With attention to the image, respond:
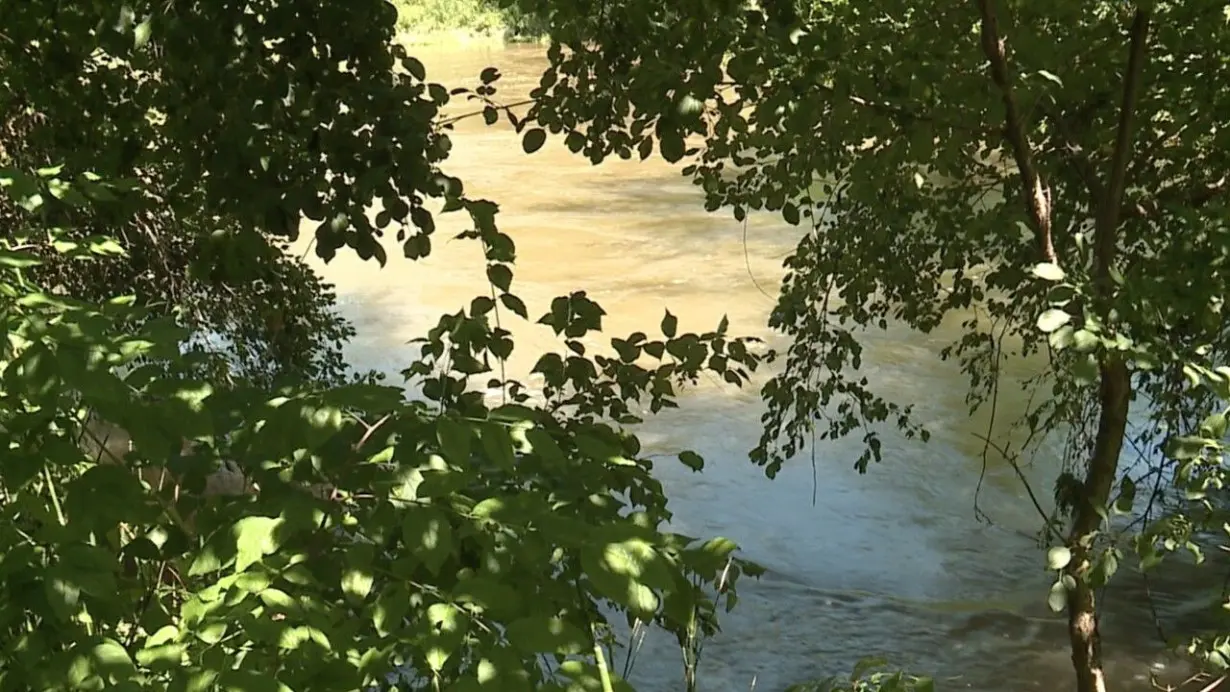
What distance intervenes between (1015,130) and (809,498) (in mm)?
4857

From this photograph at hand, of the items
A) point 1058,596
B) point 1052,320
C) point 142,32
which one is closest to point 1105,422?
point 1058,596

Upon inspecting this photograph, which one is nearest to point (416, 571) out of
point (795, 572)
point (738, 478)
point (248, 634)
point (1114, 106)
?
point (248, 634)

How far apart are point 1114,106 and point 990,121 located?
0.84m

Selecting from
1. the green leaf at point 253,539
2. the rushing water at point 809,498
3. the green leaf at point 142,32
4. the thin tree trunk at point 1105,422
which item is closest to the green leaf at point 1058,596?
the thin tree trunk at point 1105,422

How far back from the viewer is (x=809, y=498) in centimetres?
720

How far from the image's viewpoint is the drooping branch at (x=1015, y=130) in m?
2.45

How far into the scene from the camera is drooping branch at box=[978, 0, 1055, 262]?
2.45 m

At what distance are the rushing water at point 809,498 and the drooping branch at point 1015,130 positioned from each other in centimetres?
153

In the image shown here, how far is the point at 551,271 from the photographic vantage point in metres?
12.0

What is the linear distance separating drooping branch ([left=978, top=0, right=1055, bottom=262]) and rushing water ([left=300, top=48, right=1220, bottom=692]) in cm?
153

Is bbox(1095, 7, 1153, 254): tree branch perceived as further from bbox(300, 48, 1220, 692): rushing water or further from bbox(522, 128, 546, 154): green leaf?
bbox(300, 48, 1220, 692): rushing water

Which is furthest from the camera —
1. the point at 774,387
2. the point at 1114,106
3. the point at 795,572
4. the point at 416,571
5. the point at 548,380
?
the point at 795,572

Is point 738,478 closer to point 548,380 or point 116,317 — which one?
point 548,380

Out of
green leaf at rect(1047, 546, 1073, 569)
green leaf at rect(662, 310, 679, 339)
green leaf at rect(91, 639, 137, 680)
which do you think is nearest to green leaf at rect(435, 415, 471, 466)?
green leaf at rect(91, 639, 137, 680)
